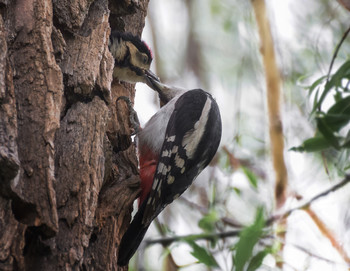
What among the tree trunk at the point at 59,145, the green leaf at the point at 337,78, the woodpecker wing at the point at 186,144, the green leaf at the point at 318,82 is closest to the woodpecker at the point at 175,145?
the woodpecker wing at the point at 186,144

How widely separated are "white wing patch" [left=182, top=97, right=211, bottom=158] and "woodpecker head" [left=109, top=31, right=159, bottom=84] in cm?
34

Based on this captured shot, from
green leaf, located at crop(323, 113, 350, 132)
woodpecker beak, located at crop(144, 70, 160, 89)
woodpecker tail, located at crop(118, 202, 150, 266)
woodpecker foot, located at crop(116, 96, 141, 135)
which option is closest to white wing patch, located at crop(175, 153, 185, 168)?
woodpecker foot, located at crop(116, 96, 141, 135)

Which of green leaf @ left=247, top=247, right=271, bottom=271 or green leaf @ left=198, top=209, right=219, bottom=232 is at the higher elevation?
green leaf @ left=198, top=209, right=219, bottom=232

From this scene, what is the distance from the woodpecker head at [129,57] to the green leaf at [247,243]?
0.82 metres

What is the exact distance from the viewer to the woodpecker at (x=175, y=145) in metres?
1.99

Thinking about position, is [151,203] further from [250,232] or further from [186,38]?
[186,38]

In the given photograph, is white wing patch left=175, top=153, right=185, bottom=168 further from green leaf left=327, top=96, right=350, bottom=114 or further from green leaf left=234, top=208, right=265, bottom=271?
green leaf left=327, top=96, right=350, bottom=114

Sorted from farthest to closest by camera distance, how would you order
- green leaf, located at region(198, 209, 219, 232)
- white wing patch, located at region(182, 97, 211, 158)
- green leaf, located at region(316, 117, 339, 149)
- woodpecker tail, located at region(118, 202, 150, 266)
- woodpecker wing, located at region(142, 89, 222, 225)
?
green leaf, located at region(198, 209, 219, 232) < white wing patch, located at region(182, 97, 211, 158) < woodpecker wing, located at region(142, 89, 222, 225) < green leaf, located at region(316, 117, 339, 149) < woodpecker tail, located at region(118, 202, 150, 266)

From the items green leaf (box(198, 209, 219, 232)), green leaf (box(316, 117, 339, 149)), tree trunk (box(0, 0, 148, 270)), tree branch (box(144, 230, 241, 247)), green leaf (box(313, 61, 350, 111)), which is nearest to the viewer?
tree trunk (box(0, 0, 148, 270))

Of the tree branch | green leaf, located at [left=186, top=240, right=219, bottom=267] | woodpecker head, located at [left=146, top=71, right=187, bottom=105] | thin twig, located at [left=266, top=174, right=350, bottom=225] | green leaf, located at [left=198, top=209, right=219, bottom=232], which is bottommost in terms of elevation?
green leaf, located at [left=186, top=240, right=219, bottom=267]

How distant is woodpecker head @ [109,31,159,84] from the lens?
2.30 metres

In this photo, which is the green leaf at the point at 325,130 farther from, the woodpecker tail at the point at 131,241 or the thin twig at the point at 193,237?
the thin twig at the point at 193,237

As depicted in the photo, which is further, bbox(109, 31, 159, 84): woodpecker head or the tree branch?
the tree branch

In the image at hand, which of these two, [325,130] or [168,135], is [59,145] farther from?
[325,130]
